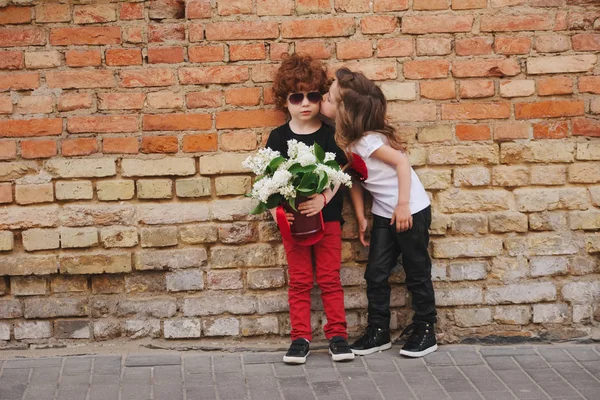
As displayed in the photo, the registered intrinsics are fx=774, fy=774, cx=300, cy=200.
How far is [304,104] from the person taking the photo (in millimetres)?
4203

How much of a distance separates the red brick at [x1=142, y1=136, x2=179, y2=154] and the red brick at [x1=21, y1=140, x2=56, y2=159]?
0.50 meters

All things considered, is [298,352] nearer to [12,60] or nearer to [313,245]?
[313,245]

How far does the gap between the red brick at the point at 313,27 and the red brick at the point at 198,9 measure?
42 cm

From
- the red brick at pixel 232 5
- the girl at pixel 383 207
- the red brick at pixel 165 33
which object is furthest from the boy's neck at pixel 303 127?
the red brick at pixel 165 33

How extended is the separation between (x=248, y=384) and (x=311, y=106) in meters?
1.51

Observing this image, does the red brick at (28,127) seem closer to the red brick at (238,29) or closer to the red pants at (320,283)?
the red brick at (238,29)

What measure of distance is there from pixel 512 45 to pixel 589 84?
1.63ft

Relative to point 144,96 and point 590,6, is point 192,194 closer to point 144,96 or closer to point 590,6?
point 144,96

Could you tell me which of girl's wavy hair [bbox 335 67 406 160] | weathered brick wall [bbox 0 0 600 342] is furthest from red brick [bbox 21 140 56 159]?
girl's wavy hair [bbox 335 67 406 160]

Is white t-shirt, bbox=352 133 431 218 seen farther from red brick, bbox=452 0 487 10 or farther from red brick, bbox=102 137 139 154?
red brick, bbox=102 137 139 154

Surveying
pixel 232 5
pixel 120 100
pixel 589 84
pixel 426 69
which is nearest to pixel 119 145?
pixel 120 100

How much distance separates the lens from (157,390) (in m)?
3.77

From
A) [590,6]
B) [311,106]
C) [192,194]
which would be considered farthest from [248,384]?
[590,6]

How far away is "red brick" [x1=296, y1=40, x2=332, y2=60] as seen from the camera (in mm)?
4289
